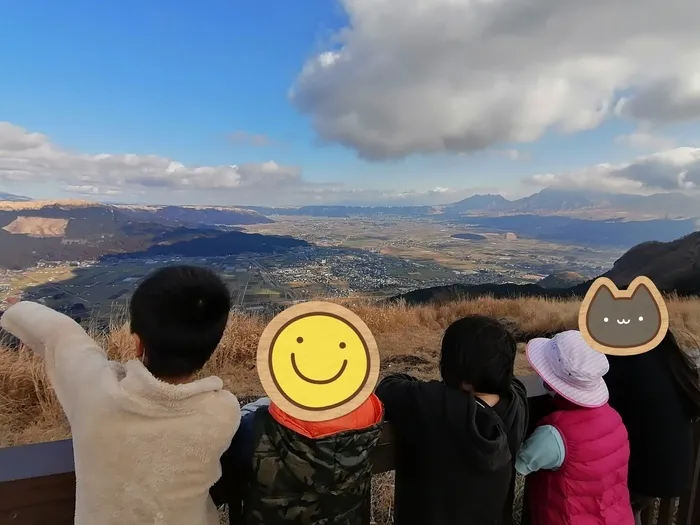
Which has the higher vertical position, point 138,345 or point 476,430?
point 138,345

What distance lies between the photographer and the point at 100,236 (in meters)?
26.9

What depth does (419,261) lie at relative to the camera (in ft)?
92.0

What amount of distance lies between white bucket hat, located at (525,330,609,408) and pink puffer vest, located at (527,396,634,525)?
1.8 inches

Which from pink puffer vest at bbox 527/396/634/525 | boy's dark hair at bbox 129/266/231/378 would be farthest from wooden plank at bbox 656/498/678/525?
boy's dark hair at bbox 129/266/231/378

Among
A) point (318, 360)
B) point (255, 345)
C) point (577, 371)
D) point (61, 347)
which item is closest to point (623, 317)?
point (577, 371)

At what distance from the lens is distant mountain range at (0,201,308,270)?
73.8ft

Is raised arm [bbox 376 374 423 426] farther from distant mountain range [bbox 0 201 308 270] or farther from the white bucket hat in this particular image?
distant mountain range [bbox 0 201 308 270]

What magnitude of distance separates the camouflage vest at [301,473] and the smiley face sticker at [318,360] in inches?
2.9

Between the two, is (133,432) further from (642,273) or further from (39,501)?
(642,273)

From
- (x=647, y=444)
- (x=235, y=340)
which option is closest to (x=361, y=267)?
(x=235, y=340)

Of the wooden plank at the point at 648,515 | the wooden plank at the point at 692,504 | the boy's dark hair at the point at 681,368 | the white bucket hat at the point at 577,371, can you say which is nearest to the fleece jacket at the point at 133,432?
the white bucket hat at the point at 577,371

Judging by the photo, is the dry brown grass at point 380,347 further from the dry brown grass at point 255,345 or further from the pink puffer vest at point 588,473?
the pink puffer vest at point 588,473

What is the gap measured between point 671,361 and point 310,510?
1.20 metres

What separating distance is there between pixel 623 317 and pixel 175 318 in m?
1.18
